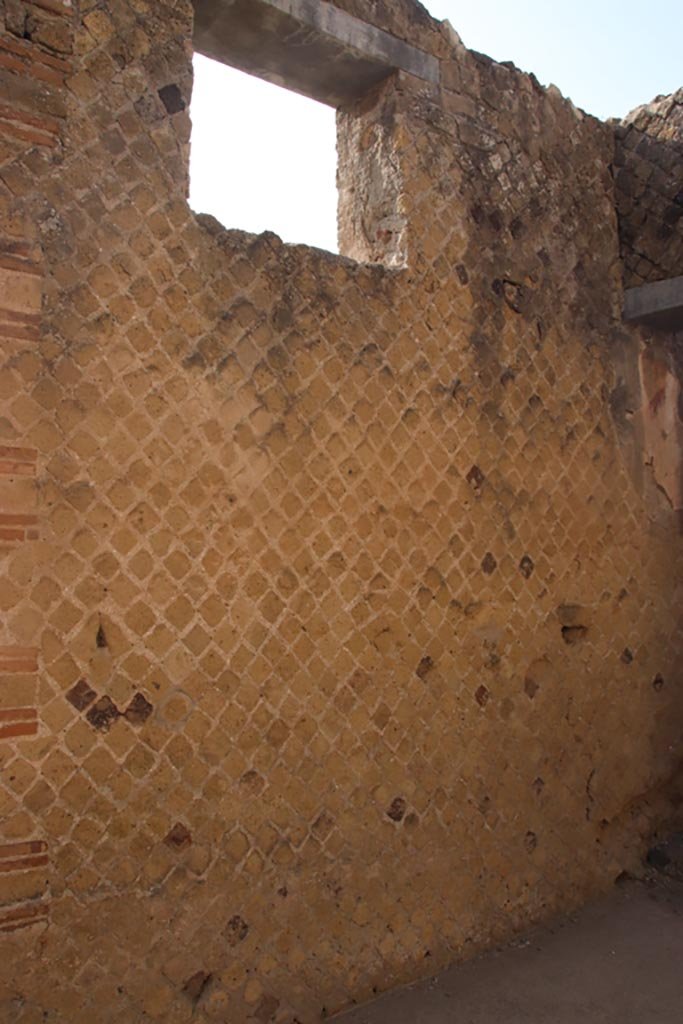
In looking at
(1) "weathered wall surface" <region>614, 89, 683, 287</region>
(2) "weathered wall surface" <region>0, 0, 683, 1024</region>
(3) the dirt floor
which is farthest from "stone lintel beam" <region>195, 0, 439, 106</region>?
(3) the dirt floor

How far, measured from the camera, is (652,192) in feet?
16.5

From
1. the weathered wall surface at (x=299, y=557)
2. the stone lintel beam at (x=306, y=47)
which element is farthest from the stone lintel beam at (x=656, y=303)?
the stone lintel beam at (x=306, y=47)

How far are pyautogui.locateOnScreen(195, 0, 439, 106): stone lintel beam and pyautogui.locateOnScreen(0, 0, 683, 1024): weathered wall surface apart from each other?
0.15 metres

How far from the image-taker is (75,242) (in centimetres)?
300

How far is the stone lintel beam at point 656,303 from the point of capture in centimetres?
463

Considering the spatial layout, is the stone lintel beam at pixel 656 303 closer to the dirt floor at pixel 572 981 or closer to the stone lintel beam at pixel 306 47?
the stone lintel beam at pixel 306 47

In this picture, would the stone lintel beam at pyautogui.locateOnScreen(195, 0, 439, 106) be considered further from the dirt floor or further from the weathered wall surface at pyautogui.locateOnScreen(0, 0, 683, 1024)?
the dirt floor

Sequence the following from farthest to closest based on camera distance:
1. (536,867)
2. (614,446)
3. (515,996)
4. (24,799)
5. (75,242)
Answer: (614,446) → (536,867) → (515,996) → (75,242) → (24,799)

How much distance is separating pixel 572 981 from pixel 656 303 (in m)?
3.21

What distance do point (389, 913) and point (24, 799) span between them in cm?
160

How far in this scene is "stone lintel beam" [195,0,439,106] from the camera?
361cm

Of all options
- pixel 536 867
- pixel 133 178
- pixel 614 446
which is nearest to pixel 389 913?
pixel 536 867

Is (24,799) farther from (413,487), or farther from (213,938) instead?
(413,487)

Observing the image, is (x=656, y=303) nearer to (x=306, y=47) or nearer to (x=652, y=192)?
(x=652, y=192)
